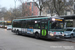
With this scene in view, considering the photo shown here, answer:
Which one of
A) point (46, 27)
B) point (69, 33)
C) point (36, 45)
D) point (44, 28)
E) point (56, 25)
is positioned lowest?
point (36, 45)

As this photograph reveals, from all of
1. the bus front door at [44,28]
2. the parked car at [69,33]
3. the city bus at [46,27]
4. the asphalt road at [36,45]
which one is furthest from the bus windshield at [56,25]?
the parked car at [69,33]

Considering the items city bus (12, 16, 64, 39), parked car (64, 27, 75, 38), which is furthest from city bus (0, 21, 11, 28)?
parked car (64, 27, 75, 38)

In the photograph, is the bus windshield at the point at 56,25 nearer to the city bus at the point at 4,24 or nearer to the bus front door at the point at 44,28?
the bus front door at the point at 44,28

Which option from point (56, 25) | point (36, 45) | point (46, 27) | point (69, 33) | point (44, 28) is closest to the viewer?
point (36, 45)

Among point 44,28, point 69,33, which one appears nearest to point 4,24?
point 69,33

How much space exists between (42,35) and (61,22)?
296 cm

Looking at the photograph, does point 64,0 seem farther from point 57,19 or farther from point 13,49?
point 13,49

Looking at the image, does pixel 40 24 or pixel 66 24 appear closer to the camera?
pixel 40 24

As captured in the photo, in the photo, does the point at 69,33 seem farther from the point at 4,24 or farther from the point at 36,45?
the point at 4,24

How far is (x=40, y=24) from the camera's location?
16.3 meters

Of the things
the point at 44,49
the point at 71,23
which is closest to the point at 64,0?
the point at 71,23

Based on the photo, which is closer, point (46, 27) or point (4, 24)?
point (46, 27)

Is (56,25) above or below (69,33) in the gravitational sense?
above

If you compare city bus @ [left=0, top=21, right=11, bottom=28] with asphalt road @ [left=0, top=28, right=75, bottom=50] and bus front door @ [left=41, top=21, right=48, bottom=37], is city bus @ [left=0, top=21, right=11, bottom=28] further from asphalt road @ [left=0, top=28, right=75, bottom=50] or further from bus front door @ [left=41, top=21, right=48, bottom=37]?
asphalt road @ [left=0, top=28, right=75, bottom=50]
